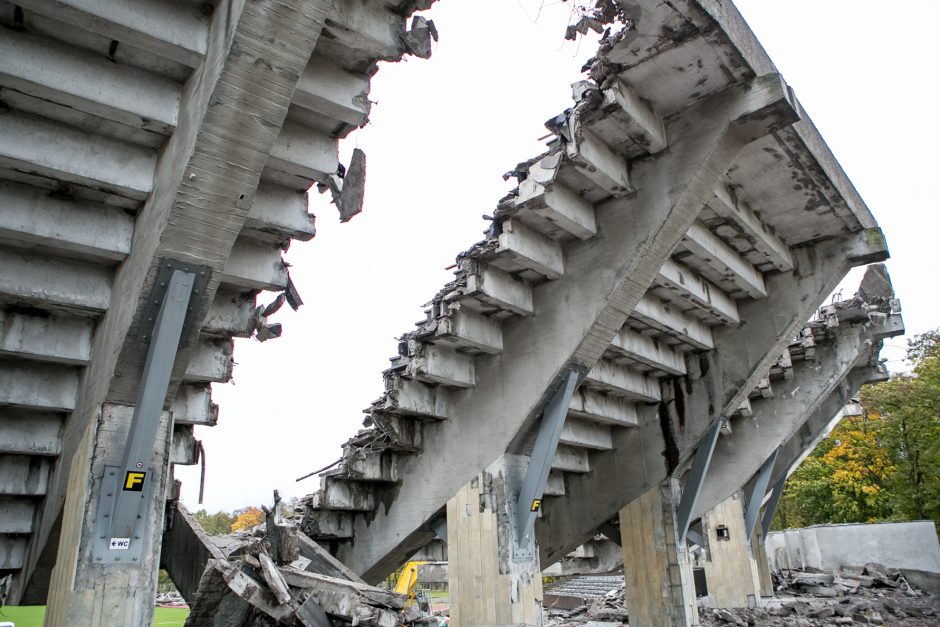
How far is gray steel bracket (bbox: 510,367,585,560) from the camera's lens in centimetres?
843

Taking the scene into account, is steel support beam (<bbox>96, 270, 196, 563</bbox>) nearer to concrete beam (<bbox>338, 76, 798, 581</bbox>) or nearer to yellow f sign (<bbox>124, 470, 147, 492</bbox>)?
yellow f sign (<bbox>124, 470, 147, 492</bbox>)

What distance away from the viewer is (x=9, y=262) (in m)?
5.78

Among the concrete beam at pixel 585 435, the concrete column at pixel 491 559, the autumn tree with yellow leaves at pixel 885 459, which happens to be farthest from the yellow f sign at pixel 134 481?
the autumn tree with yellow leaves at pixel 885 459

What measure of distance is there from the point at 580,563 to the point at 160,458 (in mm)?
21239

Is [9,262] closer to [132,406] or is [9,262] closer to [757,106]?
[132,406]

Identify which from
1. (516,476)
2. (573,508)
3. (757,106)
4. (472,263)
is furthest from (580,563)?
(757,106)

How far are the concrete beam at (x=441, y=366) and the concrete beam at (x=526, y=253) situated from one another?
147 centimetres

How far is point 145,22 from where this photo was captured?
15.6 feet

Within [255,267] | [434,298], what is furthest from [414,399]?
[255,267]

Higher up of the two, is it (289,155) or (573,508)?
(289,155)

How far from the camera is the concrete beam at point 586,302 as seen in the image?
7121mm

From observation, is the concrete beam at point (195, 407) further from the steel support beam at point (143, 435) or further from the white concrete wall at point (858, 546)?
the white concrete wall at point (858, 546)

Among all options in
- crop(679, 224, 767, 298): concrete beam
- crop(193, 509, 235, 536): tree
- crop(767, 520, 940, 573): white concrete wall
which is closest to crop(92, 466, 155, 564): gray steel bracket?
crop(679, 224, 767, 298): concrete beam

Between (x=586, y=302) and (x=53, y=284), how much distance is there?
5573 millimetres
